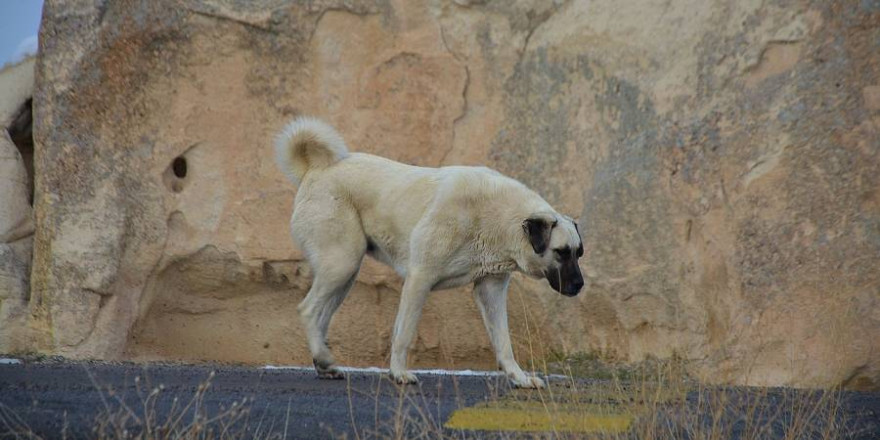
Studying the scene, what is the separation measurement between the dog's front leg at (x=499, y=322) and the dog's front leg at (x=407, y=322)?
1.46ft

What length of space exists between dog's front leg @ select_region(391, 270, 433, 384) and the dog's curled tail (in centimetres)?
126

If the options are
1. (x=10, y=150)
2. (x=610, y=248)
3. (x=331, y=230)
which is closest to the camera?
(x=331, y=230)

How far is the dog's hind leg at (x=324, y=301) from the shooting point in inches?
307

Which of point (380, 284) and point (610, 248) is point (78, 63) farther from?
point (610, 248)

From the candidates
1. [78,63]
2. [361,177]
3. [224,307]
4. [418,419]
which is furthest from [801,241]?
[78,63]

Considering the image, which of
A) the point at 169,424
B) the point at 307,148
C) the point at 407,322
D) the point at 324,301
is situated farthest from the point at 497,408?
the point at 307,148

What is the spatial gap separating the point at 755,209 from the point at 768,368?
4.46 ft

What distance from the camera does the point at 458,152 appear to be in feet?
37.0

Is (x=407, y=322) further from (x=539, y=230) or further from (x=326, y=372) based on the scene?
(x=539, y=230)

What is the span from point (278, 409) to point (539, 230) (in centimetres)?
239

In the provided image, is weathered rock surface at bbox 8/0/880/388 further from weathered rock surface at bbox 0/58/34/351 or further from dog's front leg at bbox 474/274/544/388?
dog's front leg at bbox 474/274/544/388

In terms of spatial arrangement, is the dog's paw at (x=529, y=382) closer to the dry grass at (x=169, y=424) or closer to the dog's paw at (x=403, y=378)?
the dog's paw at (x=403, y=378)

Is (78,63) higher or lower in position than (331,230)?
higher

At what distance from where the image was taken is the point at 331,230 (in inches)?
314
